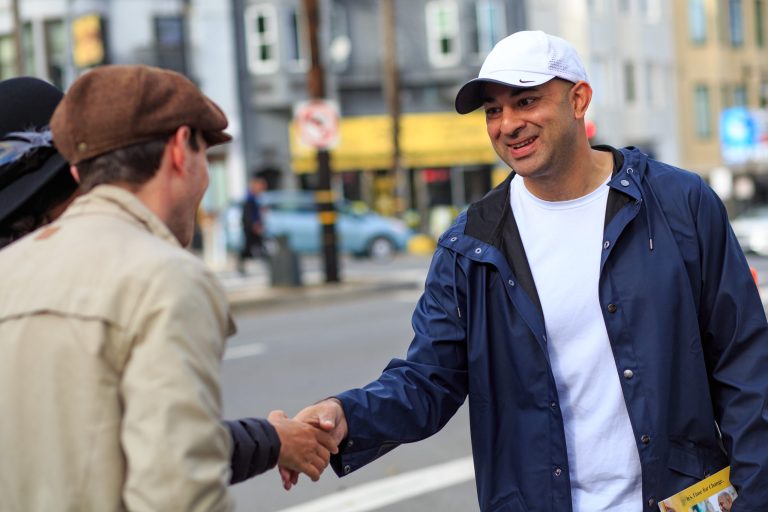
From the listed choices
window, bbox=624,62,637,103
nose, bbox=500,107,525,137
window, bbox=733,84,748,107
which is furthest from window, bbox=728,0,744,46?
nose, bbox=500,107,525,137

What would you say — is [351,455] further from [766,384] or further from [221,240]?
[221,240]

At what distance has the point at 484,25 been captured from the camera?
39281 mm

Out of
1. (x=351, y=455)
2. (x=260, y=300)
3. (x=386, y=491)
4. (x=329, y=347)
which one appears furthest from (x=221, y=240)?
(x=351, y=455)

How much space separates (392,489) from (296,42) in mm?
31900

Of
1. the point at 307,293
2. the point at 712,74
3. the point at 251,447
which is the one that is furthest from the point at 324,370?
the point at 712,74

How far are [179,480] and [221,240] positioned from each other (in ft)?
85.8

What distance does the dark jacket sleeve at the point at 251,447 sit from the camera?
8.04ft

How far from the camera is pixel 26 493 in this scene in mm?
1897

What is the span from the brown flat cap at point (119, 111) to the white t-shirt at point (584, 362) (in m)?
1.18

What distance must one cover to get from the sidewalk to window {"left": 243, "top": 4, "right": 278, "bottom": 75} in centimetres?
1401

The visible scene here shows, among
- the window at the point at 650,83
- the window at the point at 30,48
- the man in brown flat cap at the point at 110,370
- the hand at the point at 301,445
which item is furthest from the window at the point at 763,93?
the man in brown flat cap at the point at 110,370

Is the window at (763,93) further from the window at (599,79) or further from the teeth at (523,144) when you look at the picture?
the teeth at (523,144)

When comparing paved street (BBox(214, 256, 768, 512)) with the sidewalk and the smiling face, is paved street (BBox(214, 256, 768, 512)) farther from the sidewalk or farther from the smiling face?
the smiling face

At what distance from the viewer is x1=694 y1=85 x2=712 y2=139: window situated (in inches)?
1820
